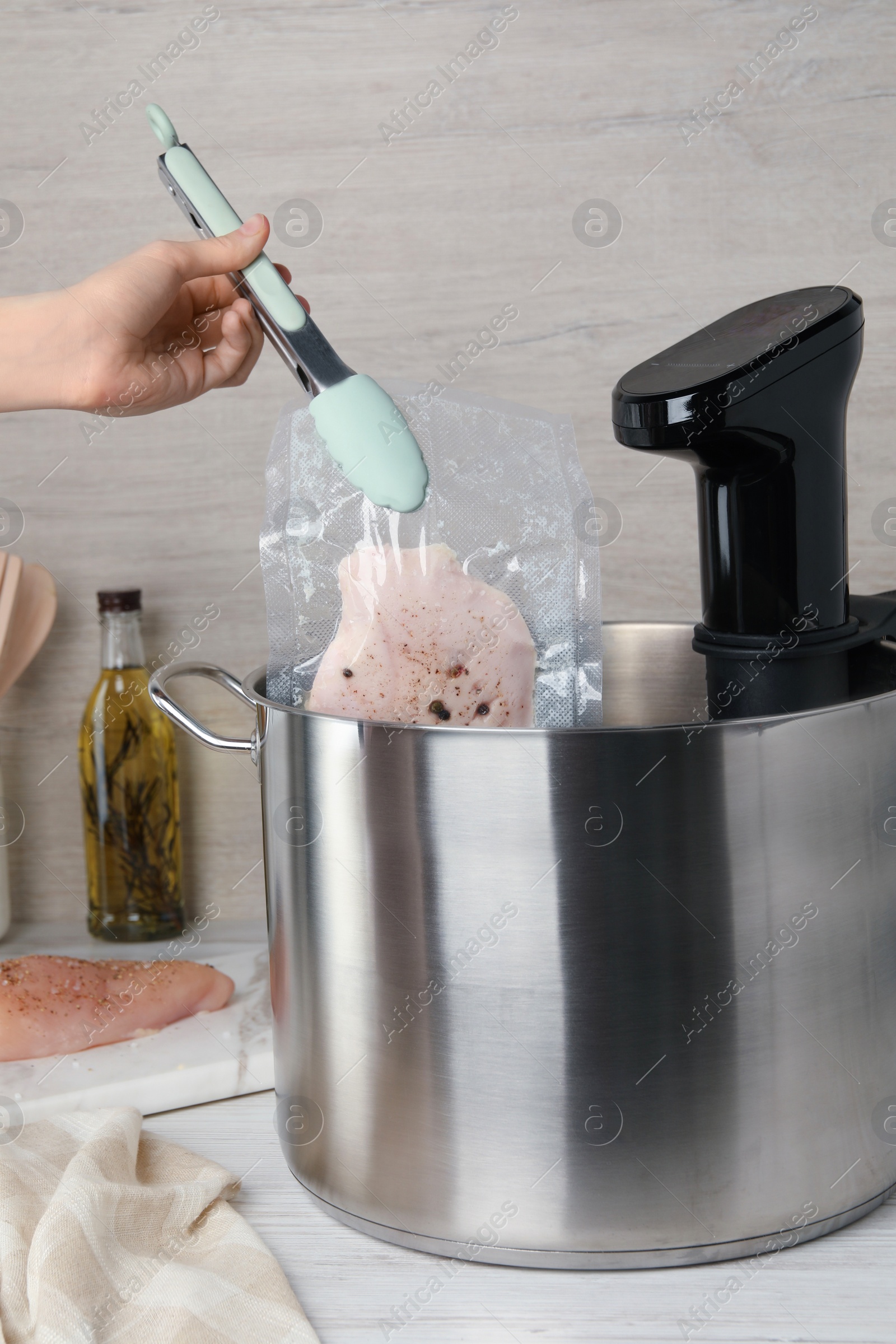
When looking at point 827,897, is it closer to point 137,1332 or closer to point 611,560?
point 137,1332

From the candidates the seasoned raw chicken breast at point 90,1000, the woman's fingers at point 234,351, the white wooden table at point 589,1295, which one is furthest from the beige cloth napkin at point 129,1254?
the woman's fingers at point 234,351

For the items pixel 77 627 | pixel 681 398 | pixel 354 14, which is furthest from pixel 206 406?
pixel 681 398

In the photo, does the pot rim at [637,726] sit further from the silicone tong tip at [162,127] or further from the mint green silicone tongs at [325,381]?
the silicone tong tip at [162,127]

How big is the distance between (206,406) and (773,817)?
59cm

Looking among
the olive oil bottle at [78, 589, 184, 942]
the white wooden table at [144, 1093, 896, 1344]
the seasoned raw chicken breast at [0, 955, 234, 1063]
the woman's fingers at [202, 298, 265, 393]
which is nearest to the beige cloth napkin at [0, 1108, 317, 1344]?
the white wooden table at [144, 1093, 896, 1344]

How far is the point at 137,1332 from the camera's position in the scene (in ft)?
1.45

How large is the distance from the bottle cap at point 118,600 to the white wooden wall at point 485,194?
0.07 m

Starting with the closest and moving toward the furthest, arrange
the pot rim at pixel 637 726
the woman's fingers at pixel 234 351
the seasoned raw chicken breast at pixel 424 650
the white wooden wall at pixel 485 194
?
the pot rim at pixel 637 726 < the seasoned raw chicken breast at pixel 424 650 < the woman's fingers at pixel 234 351 < the white wooden wall at pixel 485 194

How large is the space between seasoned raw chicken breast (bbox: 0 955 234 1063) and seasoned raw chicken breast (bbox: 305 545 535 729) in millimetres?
269

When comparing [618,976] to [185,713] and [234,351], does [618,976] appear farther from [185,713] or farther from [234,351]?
[234,351]

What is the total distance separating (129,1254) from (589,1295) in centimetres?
19

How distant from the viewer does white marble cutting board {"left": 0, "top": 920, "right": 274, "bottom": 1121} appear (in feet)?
2.12

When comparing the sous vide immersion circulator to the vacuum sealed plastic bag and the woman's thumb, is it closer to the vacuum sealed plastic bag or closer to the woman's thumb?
the vacuum sealed plastic bag

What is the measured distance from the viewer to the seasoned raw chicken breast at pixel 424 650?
559 millimetres
